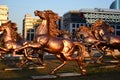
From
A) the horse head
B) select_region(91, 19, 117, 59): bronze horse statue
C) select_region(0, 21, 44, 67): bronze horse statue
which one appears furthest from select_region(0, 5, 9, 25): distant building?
the horse head

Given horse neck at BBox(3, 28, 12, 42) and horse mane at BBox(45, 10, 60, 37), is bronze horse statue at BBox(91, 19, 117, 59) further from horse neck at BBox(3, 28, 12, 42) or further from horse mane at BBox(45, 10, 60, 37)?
horse mane at BBox(45, 10, 60, 37)

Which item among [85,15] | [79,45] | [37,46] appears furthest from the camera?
[85,15]

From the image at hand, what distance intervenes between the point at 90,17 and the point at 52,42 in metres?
112

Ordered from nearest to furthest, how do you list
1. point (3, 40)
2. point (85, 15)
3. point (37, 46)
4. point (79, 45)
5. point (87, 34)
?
point (37, 46) → point (79, 45) → point (3, 40) → point (87, 34) → point (85, 15)

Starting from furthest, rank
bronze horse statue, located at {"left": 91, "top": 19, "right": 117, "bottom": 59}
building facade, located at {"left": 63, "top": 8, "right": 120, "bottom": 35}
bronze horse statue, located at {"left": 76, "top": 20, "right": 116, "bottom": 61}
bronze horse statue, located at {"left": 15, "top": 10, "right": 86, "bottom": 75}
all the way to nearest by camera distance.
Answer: building facade, located at {"left": 63, "top": 8, "right": 120, "bottom": 35} < bronze horse statue, located at {"left": 76, "top": 20, "right": 116, "bottom": 61} < bronze horse statue, located at {"left": 91, "top": 19, "right": 117, "bottom": 59} < bronze horse statue, located at {"left": 15, "top": 10, "right": 86, "bottom": 75}

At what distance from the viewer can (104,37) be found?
17.1m

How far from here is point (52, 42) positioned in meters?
11.2

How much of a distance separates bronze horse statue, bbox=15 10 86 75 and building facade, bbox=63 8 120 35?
10919cm

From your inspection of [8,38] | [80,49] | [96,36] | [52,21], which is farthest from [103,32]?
[52,21]

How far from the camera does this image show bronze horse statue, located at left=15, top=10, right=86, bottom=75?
11.2 meters

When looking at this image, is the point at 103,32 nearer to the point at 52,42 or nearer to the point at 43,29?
the point at 43,29

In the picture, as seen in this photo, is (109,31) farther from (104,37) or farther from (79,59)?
(79,59)

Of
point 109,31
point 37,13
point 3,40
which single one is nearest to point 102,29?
point 109,31

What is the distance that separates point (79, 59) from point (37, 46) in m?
1.83
